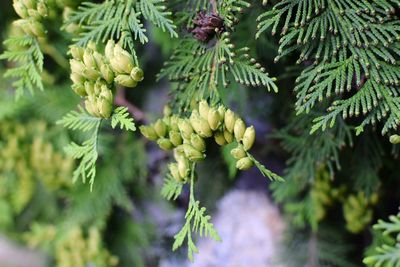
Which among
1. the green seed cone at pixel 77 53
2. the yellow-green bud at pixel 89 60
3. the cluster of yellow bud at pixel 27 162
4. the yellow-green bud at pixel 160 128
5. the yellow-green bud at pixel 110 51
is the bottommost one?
the cluster of yellow bud at pixel 27 162

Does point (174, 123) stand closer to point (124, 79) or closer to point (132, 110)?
point (124, 79)

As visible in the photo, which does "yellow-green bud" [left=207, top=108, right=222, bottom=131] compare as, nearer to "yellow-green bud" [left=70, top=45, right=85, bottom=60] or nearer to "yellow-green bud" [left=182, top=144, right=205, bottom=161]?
"yellow-green bud" [left=182, top=144, right=205, bottom=161]

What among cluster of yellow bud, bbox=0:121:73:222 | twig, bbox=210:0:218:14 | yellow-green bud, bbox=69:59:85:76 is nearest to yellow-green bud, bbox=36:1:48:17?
yellow-green bud, bbox=69:59:85:76

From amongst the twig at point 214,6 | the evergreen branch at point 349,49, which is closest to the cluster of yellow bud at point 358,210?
the evergreen branch at point 349,49

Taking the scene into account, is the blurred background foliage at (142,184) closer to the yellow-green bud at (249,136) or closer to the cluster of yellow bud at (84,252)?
the cluster of yellow bud at (84,252)

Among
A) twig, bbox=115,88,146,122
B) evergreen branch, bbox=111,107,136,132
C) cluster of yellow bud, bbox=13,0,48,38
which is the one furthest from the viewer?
twig, bbox=115,88,146,122

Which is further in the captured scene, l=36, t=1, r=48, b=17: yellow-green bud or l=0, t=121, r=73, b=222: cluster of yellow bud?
l=0, t=121, r=73, b=222: cluster of yellow bud
